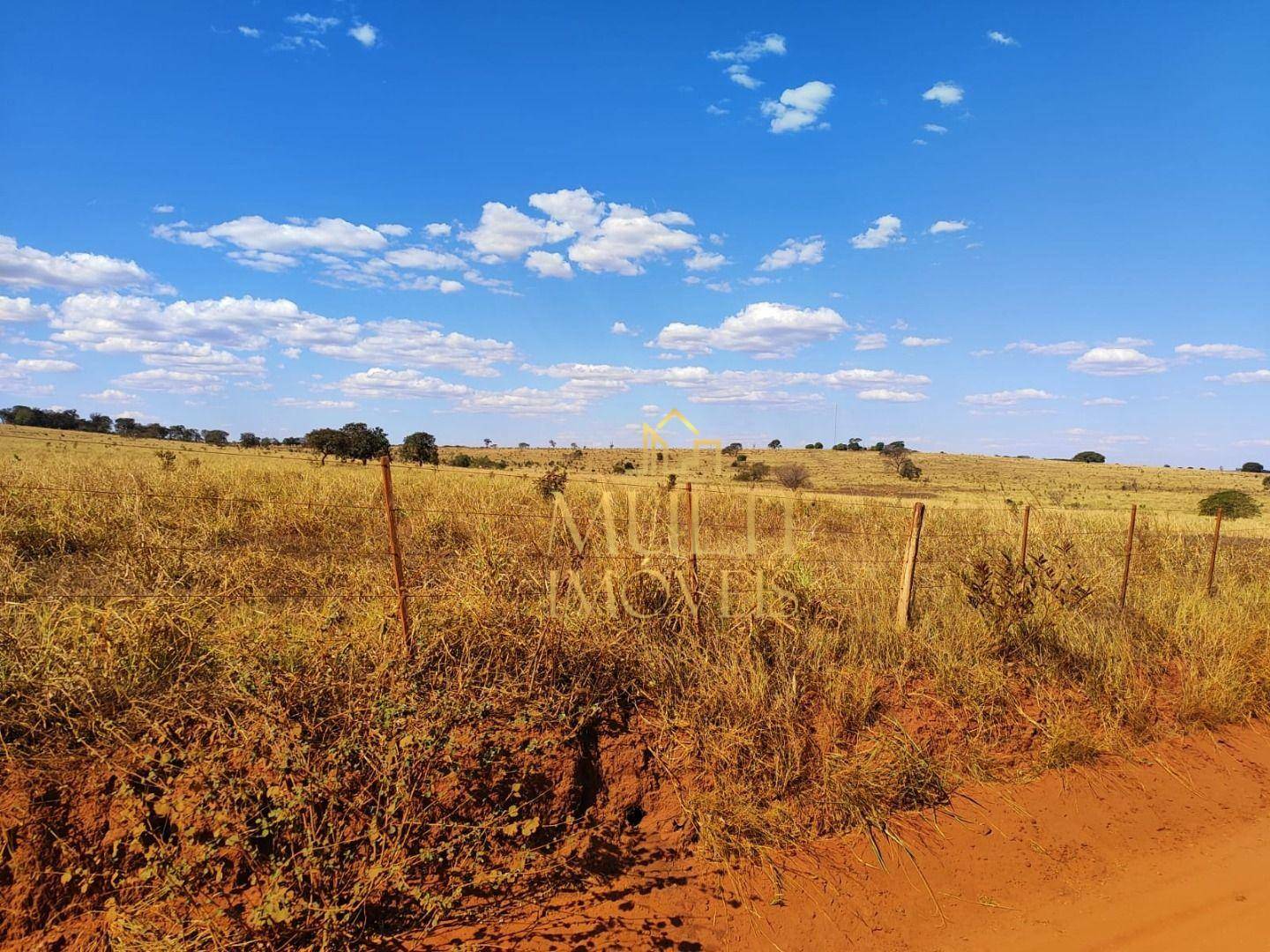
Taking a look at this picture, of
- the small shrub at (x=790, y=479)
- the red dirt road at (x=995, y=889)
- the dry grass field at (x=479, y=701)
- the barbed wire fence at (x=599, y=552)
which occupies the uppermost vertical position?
the small shrub at (x=790, y=479)

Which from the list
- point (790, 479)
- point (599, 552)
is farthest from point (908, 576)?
point (790, 479)

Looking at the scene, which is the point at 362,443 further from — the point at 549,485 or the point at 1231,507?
the point at 1231,507

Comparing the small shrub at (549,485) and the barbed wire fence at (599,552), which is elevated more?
the small shrub at (549,485)

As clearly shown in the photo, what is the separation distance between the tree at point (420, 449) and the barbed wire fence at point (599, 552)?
23.3 m

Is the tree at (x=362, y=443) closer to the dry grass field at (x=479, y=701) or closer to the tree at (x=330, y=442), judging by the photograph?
the tree at (x=330, y=442)

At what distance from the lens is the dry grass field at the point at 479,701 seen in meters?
3.47

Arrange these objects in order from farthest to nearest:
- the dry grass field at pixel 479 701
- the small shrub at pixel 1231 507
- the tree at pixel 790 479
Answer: the tree at pixel 790 479
the small shrub at pixel 1231 507
the dry grass field at pixel 479 701

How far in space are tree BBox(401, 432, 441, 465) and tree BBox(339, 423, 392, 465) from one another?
1.23 m

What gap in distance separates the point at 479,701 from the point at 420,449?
29512 mm

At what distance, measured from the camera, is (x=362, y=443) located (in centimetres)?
3206

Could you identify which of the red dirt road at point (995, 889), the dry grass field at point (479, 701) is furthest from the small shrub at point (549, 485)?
the red dirt road at point (995, 889)

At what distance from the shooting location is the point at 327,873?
3.46 metres

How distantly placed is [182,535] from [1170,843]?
9.41 meters

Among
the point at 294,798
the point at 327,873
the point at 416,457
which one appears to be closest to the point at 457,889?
the point at 327,873
